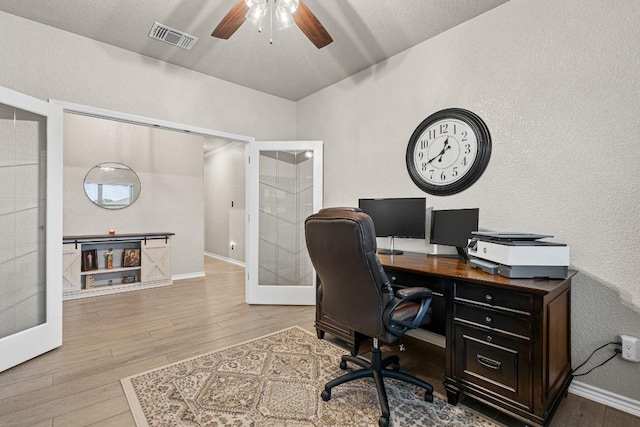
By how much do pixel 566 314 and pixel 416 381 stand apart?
1.06 meters

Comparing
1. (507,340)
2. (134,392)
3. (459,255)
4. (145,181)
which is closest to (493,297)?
(507,340)

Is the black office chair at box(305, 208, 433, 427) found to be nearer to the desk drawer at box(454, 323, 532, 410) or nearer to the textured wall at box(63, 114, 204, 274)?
the desk drawer at box(454, 323, 532, 410)

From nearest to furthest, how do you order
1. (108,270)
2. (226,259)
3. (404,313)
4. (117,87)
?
1. (404,313)
2. (117,87)
3. (108,270)
4. (226,259)

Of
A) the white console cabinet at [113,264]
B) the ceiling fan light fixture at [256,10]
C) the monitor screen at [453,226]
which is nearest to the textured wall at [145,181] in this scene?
the white console cabinet at [113,264]

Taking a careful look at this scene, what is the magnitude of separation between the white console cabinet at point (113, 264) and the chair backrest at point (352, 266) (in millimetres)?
3809

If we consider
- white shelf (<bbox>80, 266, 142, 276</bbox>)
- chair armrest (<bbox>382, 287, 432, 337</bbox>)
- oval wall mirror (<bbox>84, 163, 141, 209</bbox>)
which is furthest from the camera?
oval wall mirror (<bbox>84, 163, 141, 209</bbox>)

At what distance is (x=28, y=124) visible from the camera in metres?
2.46

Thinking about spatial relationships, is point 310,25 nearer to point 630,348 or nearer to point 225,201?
point 630,348

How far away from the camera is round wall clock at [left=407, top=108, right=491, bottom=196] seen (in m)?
2.46

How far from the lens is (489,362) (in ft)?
5.60

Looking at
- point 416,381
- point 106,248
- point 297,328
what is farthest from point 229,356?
point 106,248

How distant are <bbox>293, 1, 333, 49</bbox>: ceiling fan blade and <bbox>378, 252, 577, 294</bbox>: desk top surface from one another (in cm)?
170

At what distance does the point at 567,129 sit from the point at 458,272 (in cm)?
125

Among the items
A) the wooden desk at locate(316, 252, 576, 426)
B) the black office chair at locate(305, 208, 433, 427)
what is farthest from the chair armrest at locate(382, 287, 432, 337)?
the wooden desk at locate(316, 252, 576, 426)
